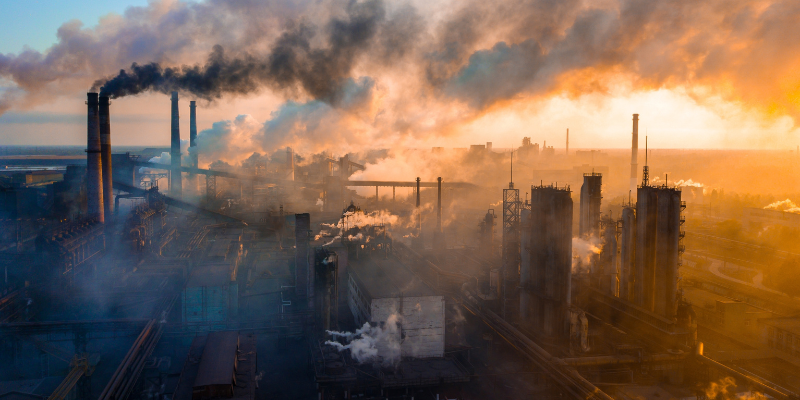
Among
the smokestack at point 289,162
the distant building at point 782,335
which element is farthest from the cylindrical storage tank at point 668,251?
the smokestack at point 289,162

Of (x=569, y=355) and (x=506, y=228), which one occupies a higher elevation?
(x=506, y=228)

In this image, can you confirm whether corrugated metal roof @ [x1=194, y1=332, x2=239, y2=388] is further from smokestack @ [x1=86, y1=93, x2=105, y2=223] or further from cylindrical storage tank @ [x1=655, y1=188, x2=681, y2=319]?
cylindrical storage tank @ [x1=655, y1=188, x2=681, y2=319]

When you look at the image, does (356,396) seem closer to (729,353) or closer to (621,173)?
(729,353)

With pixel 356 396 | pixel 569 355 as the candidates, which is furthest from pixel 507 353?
pixel 356 396

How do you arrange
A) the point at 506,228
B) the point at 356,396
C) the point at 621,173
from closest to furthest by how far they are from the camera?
the point at 356,396
the point at 506,228
the point at 621,173

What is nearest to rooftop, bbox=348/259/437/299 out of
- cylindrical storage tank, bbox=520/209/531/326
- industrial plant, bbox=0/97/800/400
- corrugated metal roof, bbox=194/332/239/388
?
industrial plant, bbox=0/97/800/400

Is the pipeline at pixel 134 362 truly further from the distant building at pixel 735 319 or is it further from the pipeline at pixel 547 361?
the distant building at pixel 735 319

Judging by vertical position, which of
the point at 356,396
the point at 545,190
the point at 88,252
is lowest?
the point at 356,396

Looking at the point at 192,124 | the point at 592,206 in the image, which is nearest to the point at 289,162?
the point at 192,124
